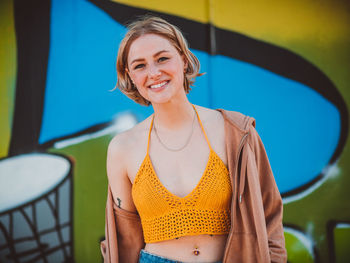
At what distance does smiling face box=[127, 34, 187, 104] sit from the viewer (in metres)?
1.57

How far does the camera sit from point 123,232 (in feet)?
5.70

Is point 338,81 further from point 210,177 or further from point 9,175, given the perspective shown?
point 9,175

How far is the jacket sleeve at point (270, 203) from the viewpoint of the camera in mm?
A: 1528

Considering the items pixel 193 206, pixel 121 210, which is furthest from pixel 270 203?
pixel 121 210

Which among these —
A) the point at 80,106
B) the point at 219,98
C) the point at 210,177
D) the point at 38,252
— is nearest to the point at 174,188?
the point at 210,177

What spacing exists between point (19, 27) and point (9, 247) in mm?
2102

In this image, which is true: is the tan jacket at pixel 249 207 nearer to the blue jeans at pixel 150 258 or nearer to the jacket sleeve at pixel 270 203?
the jacket sleeve at pixel 270 203

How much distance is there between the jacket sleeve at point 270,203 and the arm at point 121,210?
0.70 meters

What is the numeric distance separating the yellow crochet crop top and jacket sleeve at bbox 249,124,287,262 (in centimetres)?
19

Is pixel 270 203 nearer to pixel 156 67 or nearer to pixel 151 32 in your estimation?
pixel 156 67

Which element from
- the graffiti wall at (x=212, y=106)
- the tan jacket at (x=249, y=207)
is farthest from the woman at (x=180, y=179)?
the graffiti wall at (x=212, y=106)

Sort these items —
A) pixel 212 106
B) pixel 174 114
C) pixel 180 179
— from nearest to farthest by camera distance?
pixel 180 179, pixel 174 114, pixel 212 106

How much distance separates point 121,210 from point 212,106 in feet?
5.10

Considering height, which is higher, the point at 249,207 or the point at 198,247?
the point at 249,207
